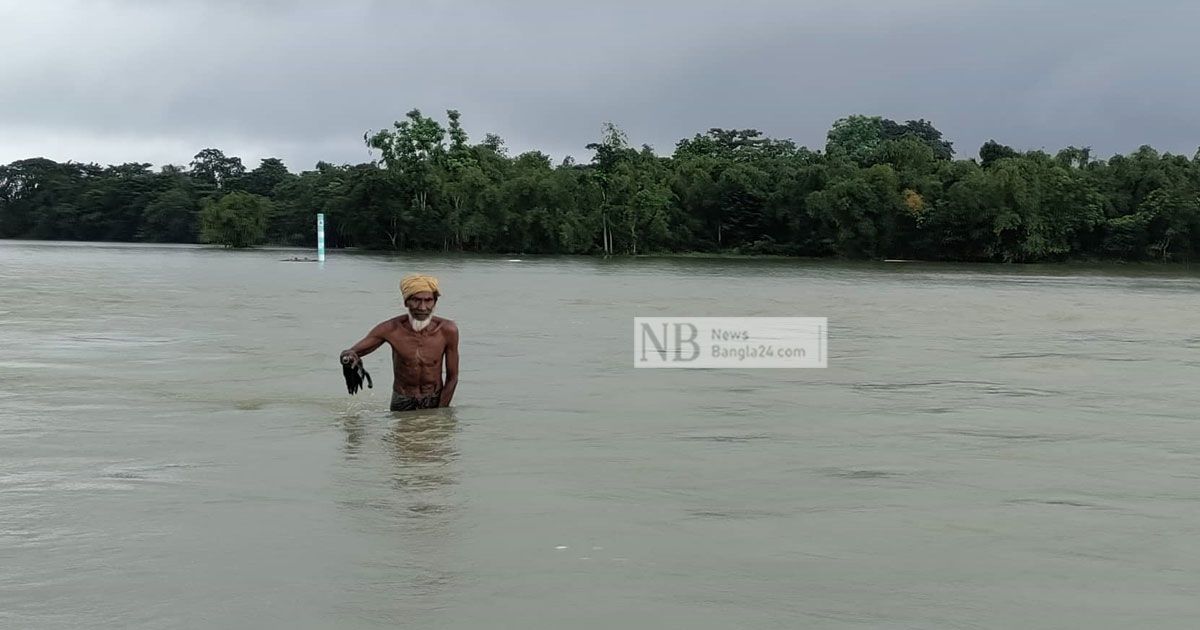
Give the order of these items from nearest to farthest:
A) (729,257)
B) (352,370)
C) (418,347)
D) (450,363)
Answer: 1. (352,370)
2. (418,347)
3. (450,363)
4. (729,257)

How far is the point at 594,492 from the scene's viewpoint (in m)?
8.29

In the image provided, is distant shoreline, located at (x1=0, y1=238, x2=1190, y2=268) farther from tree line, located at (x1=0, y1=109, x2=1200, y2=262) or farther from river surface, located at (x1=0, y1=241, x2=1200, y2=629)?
river surface, located at (x1=0, y1=241, x2=1200, y2=629)

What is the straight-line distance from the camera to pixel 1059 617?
5.75 meters

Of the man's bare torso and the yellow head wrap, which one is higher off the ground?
the yellow head wrap

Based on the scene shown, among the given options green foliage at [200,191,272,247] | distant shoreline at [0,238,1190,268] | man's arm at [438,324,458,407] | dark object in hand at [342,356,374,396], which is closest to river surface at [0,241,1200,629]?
man's arm at [438,324,458,407]

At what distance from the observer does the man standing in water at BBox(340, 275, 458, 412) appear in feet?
34.1

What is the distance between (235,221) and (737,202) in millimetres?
39755

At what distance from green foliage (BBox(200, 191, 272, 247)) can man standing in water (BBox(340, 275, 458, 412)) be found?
94160mm

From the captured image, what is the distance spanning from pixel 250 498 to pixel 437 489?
3.82 ft

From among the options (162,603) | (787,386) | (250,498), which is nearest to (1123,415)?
(787,386)

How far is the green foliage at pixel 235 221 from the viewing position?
333 ft

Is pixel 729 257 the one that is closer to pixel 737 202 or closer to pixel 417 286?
Answer: pixel 737 202

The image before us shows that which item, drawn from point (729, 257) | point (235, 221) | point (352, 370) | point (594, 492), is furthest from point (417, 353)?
point (235, 221)

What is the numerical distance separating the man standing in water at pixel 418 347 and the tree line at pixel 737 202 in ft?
238
